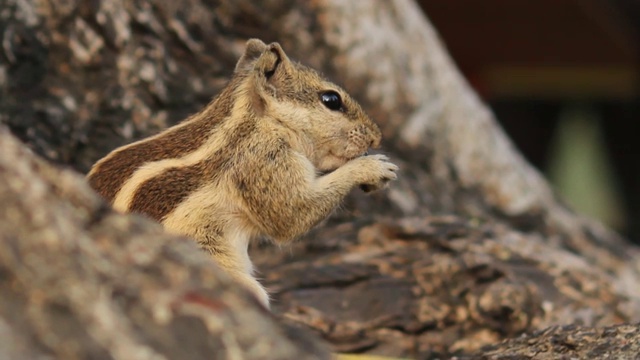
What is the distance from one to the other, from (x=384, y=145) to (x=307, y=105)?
96.0 inches

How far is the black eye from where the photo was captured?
376cm

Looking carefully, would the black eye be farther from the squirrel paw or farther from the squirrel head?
the squirrel paw

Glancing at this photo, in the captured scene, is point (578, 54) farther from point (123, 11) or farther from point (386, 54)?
point (123, 11)

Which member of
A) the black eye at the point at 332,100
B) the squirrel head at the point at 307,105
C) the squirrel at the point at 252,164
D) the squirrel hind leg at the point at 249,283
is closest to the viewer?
the squirrel hind leg at the point at 249,283

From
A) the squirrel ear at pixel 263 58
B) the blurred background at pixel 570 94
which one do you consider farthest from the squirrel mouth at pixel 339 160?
the blurred background at pixel 570 94

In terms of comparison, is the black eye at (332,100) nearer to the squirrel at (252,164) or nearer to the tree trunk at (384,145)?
the squirrel at (252,164)

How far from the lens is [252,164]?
342 cm

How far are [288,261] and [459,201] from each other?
1.87 m

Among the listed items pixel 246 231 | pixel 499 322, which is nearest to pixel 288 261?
pixel 499 322

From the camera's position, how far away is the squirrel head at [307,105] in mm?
3613

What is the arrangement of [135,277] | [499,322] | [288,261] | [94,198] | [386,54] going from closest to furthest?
[135,277] → [94,198] → [499,322] → [288,261] → [386,54]

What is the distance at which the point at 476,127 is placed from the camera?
673cm

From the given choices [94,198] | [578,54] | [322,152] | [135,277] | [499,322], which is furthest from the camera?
[578,54]

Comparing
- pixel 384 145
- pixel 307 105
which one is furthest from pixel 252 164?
pixel 384 145
